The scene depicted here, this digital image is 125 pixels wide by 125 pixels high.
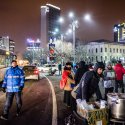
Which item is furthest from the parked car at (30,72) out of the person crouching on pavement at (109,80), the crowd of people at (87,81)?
the person crouching on pavement at (109,80)

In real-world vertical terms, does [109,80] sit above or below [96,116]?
above

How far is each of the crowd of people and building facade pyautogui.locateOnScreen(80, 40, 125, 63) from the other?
118m

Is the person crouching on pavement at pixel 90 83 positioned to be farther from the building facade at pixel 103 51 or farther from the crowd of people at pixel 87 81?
the building facade at pixel 103 51

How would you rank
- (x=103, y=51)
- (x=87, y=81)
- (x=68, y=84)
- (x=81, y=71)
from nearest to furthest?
(x=87, y=81)
(x=68, y=84)
(x=81, y=71)
(x=103, y=51)

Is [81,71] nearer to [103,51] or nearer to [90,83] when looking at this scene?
[90,83]

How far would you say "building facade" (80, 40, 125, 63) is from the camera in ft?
442

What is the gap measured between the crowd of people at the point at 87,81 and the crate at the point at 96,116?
0.74 metres

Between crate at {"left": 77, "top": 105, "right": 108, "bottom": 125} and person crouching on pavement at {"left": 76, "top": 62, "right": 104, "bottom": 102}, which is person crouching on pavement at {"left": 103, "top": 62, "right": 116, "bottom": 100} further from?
crate at {"left": 77, "top": 105, "right": 108, "bottom": 125}

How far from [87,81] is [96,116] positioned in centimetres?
107

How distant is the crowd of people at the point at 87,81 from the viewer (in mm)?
7609

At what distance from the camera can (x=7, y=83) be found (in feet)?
33.8

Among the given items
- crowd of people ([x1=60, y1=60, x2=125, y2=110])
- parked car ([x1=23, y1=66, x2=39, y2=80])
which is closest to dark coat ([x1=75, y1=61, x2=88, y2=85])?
crowd of people ([x1=60, y1=60, x2=125, y2=110])

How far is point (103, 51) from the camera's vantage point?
13425 centimetres

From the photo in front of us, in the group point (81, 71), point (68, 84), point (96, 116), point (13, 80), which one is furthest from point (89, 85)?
point (81, 71)
